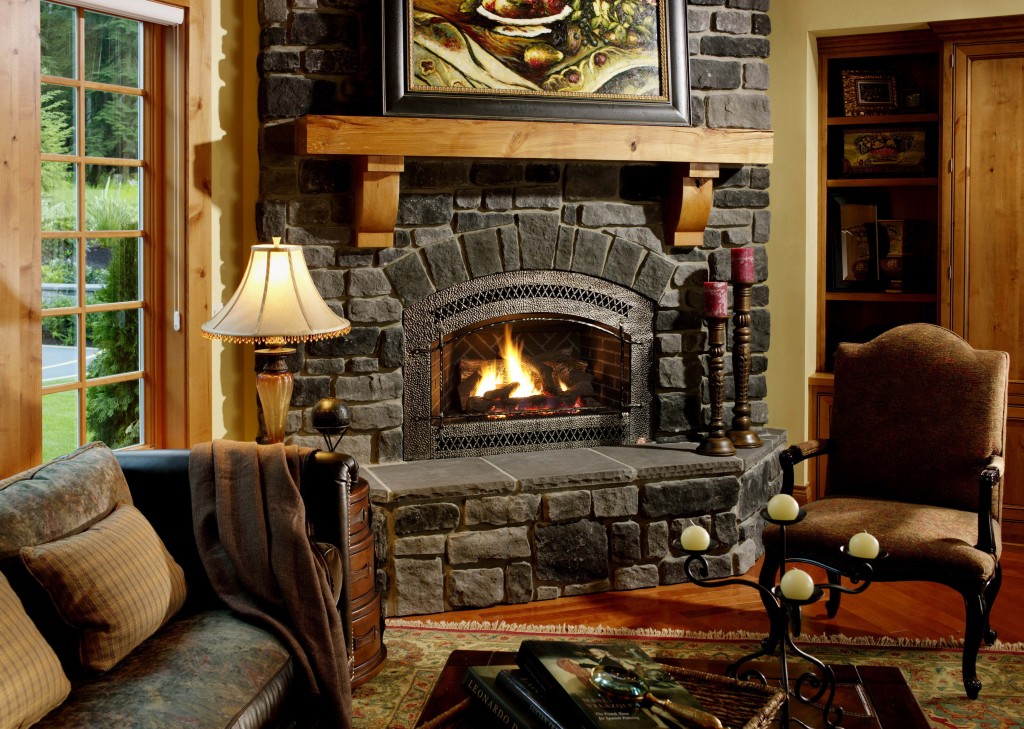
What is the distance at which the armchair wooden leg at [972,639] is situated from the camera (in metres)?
2.99

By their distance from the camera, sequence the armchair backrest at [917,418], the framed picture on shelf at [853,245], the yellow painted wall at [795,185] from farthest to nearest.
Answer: the framed picture on shelf at [853,245], the yellow painted wall at [795,185], the armchair backrest at [917,418]

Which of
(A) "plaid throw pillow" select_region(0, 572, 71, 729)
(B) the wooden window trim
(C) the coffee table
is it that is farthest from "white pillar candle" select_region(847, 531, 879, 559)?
(B) the wooden window trim

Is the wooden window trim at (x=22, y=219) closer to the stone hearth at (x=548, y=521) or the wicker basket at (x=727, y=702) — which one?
the stone hearth at (x=548, y=521)

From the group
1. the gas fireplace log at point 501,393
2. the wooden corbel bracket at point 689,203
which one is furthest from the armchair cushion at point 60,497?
the wooden corbel bracket at point 689,203

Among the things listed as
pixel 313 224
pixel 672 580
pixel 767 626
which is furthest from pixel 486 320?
pixel 767 626

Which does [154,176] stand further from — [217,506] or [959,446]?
[959,446]

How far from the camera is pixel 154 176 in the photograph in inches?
146

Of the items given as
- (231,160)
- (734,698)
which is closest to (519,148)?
(231,160)

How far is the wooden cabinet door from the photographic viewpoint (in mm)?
4418

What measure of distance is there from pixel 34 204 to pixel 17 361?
47cm

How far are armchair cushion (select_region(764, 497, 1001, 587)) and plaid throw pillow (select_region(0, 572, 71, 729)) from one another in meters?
2.09

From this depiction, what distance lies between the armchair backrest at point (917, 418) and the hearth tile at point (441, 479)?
3.88 ft

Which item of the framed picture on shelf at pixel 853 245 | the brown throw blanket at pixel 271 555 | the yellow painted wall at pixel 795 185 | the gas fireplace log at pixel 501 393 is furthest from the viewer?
the framed picture on shelf at pixel 853 245

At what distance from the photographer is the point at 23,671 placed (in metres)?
1.94
